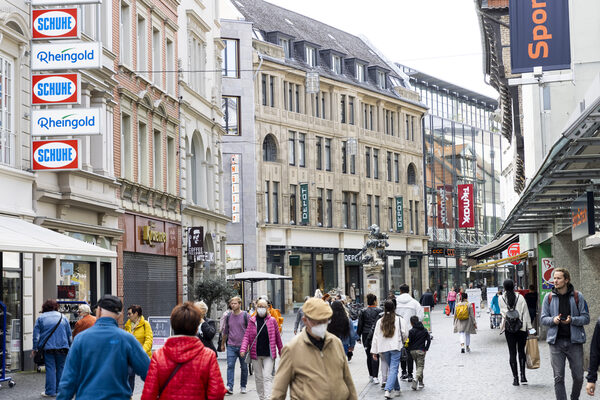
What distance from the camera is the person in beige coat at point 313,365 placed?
22.8 ft

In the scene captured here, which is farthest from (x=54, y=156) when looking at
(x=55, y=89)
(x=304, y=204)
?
(x=304, y=204)

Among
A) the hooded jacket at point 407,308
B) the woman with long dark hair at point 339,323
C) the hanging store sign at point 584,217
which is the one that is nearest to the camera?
the hanging store sign at point 584,217

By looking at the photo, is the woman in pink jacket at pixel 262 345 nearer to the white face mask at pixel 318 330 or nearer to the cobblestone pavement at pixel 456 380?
the cobblestone pavement at pixel 456 380

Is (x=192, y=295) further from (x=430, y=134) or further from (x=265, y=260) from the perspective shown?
(x=430, y=134)

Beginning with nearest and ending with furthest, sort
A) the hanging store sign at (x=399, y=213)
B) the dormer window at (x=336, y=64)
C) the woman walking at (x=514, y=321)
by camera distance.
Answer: the woman walking at (x=514, y=321) < the dormer window at (x=336, y=64) < the hanging store sign at (x=399, y=213)

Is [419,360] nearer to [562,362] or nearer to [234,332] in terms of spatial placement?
[234,332]

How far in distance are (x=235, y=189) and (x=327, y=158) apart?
35.4ft

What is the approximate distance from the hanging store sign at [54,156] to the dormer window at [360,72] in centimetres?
4570

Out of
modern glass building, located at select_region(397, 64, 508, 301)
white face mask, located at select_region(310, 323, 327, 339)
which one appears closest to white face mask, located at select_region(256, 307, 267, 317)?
white face mask, located at select_region(310, 323, 327, 339)

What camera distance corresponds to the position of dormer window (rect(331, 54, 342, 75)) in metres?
62.7

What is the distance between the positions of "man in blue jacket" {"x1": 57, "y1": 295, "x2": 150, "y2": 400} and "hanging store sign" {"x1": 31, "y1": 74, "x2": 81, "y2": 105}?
13.8 metres

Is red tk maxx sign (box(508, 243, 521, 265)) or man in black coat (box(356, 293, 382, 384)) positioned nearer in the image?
man in black coat (box(356, 293, 382, 384))

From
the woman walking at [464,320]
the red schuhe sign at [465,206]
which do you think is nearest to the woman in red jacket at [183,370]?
the woman walking at [464,320]

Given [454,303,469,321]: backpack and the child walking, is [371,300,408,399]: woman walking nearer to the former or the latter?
the child walking
